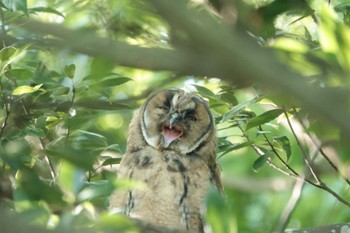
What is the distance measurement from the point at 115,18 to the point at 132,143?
202cm

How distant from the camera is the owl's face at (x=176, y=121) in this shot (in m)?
4.16

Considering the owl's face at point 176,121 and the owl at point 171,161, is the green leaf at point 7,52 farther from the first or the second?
the owl's face at point 176,121

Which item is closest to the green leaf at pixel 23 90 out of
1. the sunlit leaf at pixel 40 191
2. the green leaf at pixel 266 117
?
the green leaf at pixel 266 117

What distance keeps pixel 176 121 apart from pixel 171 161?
0.64ft

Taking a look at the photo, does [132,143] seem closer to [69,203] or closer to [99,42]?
[69,203]

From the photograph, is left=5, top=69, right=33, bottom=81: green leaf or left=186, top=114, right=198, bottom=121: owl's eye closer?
left=5, top=69, right=33, bottom=81: green leaf

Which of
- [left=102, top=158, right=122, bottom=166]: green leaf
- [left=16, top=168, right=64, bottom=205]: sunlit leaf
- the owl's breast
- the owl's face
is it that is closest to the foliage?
[left=16, top=168, right=64, bottom=205]: sunlit leaf

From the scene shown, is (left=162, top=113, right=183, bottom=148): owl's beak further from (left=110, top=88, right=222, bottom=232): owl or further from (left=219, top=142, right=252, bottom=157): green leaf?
(left=219, top=142, right=252, bottom=157): green leaf

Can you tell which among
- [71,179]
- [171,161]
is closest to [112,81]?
[171,161]

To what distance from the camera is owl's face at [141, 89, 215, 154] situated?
4.16 meters

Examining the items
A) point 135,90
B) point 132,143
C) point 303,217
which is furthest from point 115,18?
point 303,217

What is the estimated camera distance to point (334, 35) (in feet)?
5.45

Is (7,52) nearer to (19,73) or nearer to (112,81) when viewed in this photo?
(19,73)

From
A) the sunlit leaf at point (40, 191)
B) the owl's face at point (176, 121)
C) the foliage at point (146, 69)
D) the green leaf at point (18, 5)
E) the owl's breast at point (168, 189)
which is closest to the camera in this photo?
the foliage at point (146, 69)
